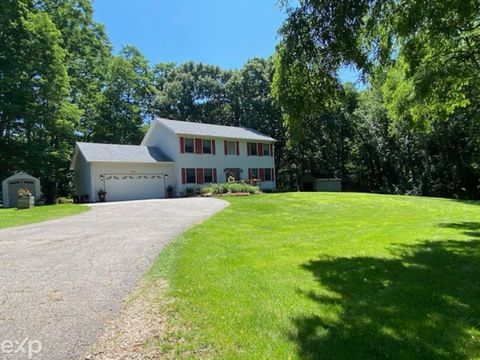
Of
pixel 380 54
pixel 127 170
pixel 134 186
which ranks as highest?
pixel 380 54

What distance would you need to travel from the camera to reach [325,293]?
486cm

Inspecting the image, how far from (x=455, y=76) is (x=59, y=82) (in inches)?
1037

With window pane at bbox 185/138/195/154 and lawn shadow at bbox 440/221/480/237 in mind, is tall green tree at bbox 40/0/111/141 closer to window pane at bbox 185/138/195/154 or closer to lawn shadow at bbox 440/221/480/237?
window pane at bbox 185/138/195/154

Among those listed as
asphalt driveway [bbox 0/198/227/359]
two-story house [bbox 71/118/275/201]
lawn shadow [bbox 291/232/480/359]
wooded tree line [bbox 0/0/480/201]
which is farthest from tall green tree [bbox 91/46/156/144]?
lawn shadow [bbox 291/232/480/359]

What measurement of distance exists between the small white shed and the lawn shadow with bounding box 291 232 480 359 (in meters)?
21.6

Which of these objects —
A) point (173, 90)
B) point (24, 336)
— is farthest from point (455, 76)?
point (173, 90)

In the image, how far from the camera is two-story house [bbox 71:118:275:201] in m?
24.8

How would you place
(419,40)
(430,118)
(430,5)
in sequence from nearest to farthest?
1. (430,5)
2. (419,40)
3. (430,118)

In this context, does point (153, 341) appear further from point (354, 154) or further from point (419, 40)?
point (354, 154)

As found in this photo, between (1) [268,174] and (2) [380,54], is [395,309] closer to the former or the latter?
(2) [380,54]

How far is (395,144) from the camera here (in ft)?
113

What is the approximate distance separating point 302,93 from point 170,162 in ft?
68.1

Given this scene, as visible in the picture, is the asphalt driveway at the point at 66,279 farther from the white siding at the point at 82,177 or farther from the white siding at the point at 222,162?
the white siding at the point at 222,162

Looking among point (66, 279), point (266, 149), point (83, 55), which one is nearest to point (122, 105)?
point (83, 55)
